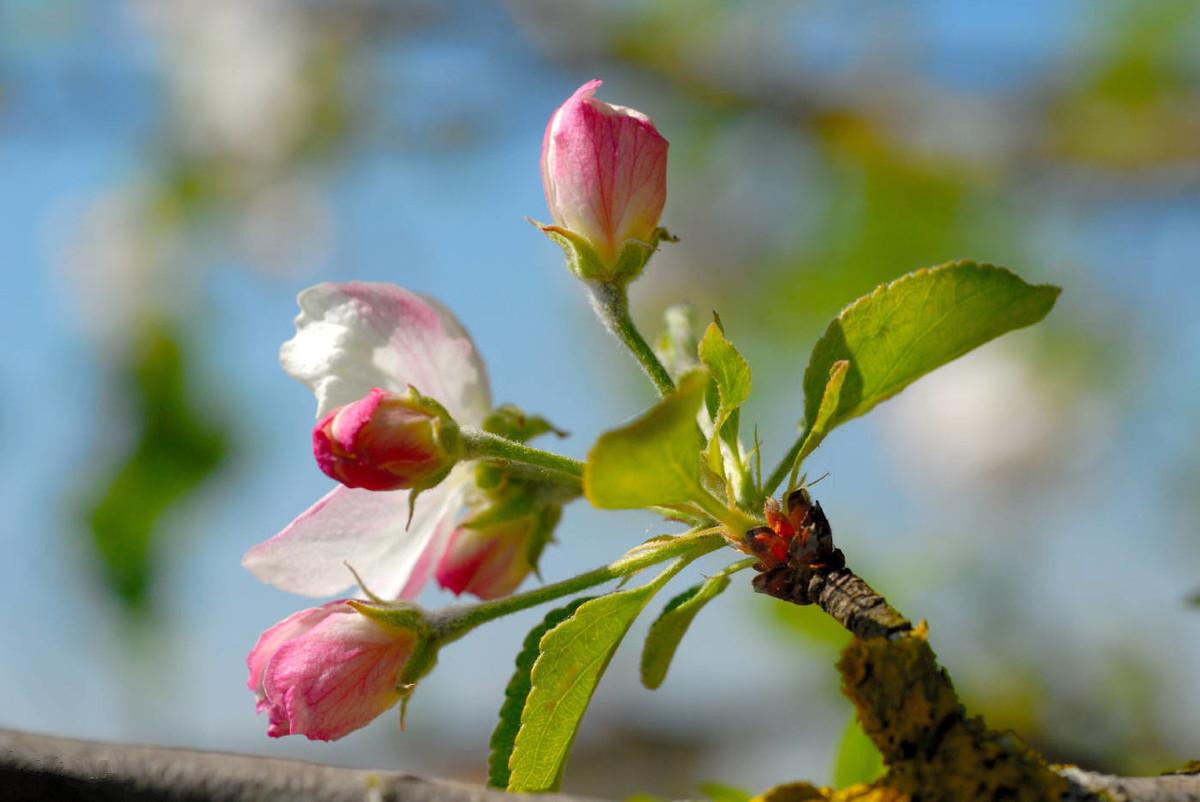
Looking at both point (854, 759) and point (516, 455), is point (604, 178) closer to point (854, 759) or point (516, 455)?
point (516, 455)

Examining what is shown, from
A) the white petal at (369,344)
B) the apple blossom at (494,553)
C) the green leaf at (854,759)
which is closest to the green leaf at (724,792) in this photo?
the green leaf at (854,759)

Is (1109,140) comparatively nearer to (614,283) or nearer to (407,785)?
(614,283)

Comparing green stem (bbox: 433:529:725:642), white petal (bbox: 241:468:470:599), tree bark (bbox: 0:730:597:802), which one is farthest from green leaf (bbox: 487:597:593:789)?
tree bark (bbox: 0:730:597:802)

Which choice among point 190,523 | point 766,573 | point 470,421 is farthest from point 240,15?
point 766,573

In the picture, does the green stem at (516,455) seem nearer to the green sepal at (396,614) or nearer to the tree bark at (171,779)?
the green sepal at (396,614)

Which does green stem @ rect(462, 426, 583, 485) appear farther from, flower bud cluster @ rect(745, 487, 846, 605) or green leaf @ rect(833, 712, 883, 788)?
green leaf @ rect(833, 712, 883, 788)

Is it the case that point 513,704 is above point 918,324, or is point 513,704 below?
below

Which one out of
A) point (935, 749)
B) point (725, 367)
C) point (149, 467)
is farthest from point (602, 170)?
point (149, 467)
